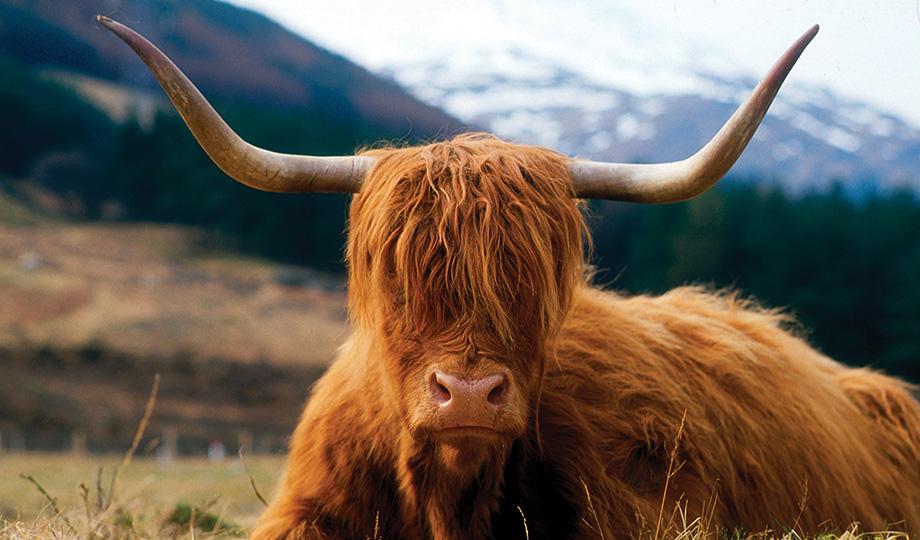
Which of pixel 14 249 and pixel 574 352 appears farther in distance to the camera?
pixel 14 249

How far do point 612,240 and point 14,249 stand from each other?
3327 centimetres

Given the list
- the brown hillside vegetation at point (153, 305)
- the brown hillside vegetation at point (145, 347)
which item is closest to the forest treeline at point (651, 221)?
the brown hillside vegetation at point (153, 305)

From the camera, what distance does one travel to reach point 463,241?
3615mm

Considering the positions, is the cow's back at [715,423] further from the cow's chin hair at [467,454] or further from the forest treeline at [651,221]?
the forest treeline at [651,221]

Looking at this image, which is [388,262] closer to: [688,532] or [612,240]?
[688,532]

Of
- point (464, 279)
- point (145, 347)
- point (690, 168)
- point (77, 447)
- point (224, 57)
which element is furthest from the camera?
point (224, 57)

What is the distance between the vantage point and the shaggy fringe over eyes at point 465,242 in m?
3.55

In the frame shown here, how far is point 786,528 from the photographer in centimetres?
456

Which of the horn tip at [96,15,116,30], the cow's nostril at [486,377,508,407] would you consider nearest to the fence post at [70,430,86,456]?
the horn tip at [96,15,116,30]

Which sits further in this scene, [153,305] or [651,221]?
[651,221]

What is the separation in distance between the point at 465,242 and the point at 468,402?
0.61 m

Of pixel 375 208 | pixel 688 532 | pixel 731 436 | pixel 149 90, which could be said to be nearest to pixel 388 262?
pixel 375 208

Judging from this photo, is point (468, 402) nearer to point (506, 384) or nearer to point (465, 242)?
point (506, 384)

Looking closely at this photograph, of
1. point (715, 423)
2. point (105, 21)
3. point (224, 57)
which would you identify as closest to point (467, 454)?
point (715, 423)
